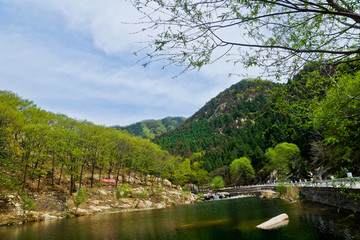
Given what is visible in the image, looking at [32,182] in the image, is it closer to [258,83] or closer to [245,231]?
[245,231]

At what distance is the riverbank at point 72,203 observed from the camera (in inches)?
1093

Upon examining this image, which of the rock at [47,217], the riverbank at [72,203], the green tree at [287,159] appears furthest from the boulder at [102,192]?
the green tree at [287,159]

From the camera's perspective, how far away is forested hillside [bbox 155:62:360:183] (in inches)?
216

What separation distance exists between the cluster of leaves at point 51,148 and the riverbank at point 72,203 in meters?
2.52

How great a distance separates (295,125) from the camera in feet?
20.6

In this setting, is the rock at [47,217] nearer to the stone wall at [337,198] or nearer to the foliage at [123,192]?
the foliage at [123,192]

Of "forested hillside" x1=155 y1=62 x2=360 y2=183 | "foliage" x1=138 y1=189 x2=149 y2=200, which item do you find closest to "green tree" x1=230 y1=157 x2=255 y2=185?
"forested hillside" x1=155 y1=62 x2=360 y2=183

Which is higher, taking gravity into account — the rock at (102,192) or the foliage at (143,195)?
the rock at (102,192)

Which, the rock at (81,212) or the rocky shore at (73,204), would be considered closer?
the rocky shore at (73,204)

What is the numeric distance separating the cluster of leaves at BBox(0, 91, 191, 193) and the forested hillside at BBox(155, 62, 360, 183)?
1166 inches

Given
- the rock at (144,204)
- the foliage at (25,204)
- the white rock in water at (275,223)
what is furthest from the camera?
the rock at (144,204)

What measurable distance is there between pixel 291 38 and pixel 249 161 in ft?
291

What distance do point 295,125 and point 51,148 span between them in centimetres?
4046

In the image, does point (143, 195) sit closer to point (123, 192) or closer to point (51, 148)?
point (123, 192)
